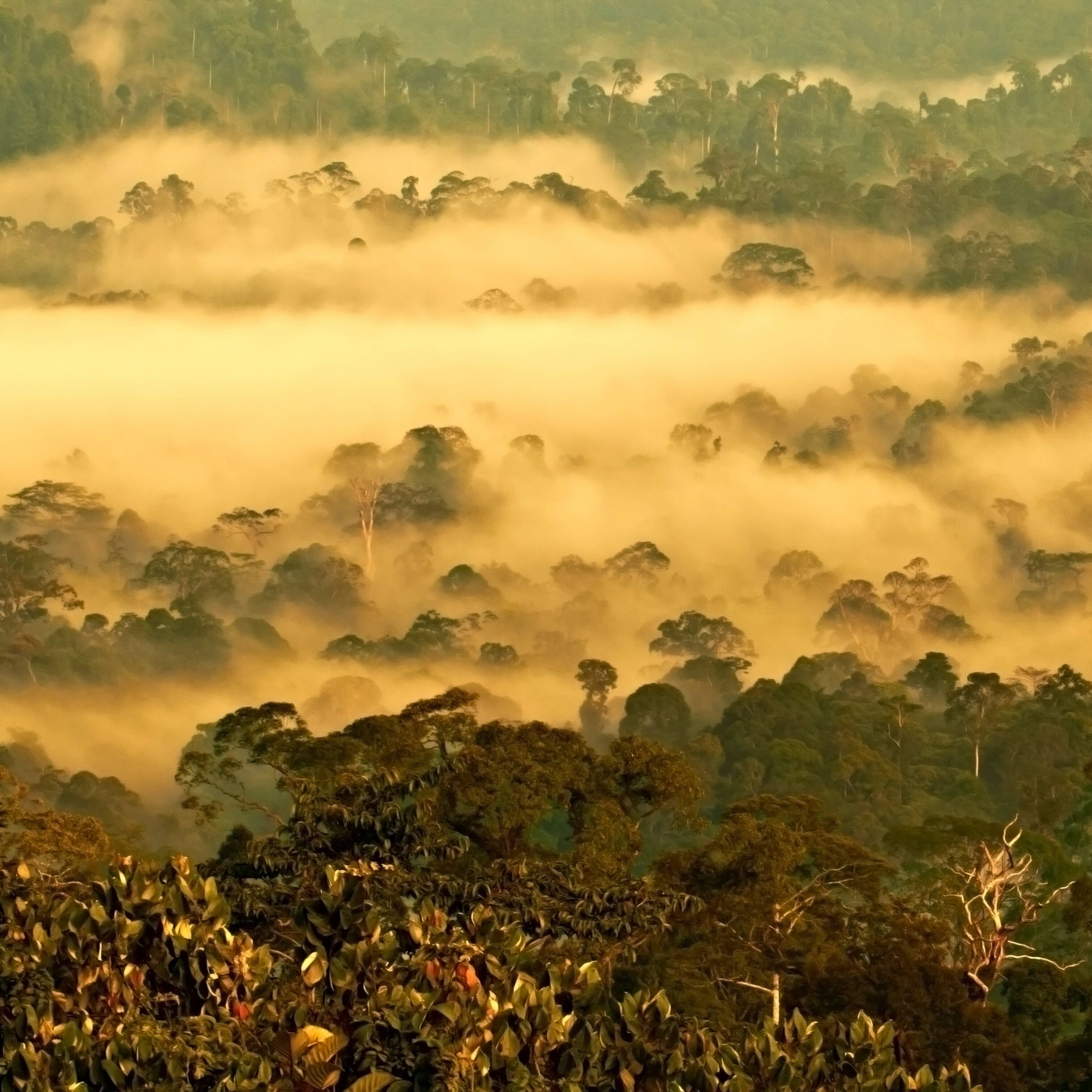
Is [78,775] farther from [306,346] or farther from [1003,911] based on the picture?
[306,346]

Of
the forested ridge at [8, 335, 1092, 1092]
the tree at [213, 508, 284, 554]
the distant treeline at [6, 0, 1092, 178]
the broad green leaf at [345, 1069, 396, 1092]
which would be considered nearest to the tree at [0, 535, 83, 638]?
the forested ridge at [8, 335, 1092, 1092]

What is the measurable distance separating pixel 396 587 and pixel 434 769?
79675mm

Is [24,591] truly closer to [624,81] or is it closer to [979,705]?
[979,705]

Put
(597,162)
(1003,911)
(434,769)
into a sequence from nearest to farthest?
(434,769) < (1003,911) < (597,162)

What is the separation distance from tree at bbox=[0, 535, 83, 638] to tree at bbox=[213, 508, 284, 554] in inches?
629

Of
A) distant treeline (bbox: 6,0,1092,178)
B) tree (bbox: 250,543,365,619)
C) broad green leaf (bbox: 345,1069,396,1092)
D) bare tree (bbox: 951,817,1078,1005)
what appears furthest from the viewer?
distant treeline (bbox: 6,0,1092,178)

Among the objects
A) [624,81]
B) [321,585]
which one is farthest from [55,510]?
[624,81]

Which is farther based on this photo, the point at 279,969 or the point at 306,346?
the point at 306,346

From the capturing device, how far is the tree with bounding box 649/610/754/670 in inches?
3907

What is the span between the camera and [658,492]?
445ft

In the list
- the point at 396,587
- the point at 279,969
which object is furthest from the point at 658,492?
the point at 279,969

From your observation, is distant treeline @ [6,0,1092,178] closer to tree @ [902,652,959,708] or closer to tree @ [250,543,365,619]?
tree @ [250,543,365,619]

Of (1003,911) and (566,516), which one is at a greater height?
(1003,911)

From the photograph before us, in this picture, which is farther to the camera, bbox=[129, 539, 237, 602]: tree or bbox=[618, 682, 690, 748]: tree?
bbox=[129, 539, 237, 602]: tree
